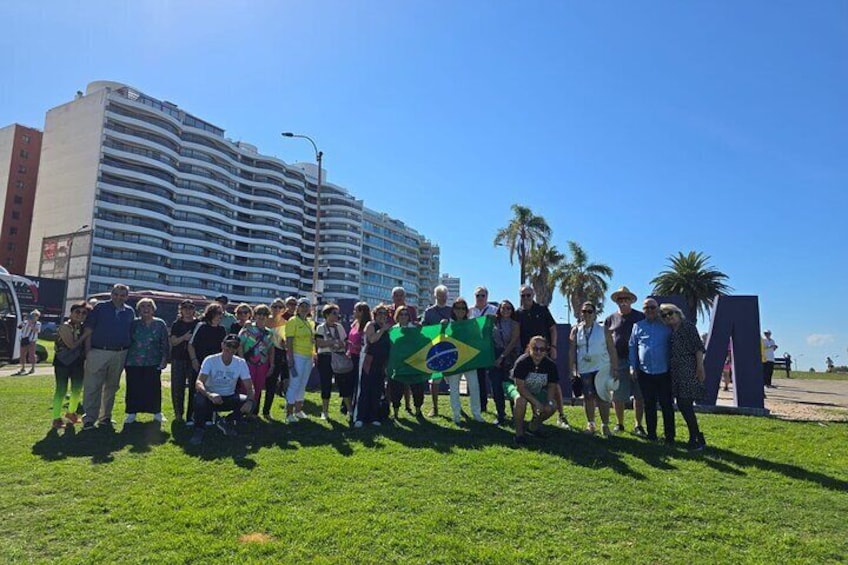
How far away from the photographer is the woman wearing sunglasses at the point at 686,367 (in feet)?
22.6

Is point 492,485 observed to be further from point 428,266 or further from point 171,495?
point 428,266

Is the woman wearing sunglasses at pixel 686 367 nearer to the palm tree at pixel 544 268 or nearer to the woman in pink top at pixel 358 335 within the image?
the woman in pink top at pixel 358 335

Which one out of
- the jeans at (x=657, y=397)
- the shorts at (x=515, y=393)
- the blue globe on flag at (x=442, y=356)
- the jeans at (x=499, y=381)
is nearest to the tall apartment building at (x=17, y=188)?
the blue globe on flag at (x=442, y=356)

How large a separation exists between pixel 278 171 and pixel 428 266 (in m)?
56.3

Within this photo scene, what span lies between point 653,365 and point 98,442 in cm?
748

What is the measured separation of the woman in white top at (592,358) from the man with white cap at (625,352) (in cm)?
25

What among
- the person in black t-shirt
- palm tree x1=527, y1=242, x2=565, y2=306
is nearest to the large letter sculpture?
the person in black t-shirt

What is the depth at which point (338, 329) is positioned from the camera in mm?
8492

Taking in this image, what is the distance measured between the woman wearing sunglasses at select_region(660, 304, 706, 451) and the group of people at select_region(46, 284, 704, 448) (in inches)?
0.5

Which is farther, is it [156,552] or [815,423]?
[815,423]

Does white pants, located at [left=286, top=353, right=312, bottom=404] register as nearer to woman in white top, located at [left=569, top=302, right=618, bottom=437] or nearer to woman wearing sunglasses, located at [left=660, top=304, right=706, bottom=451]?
woman in white top, located at [left=569, top=302, right=618, bottom=437]

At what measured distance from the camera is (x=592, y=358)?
752cm

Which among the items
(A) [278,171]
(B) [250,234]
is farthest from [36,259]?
(A) [278,171]

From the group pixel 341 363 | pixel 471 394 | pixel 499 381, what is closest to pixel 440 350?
pixel 471 394
